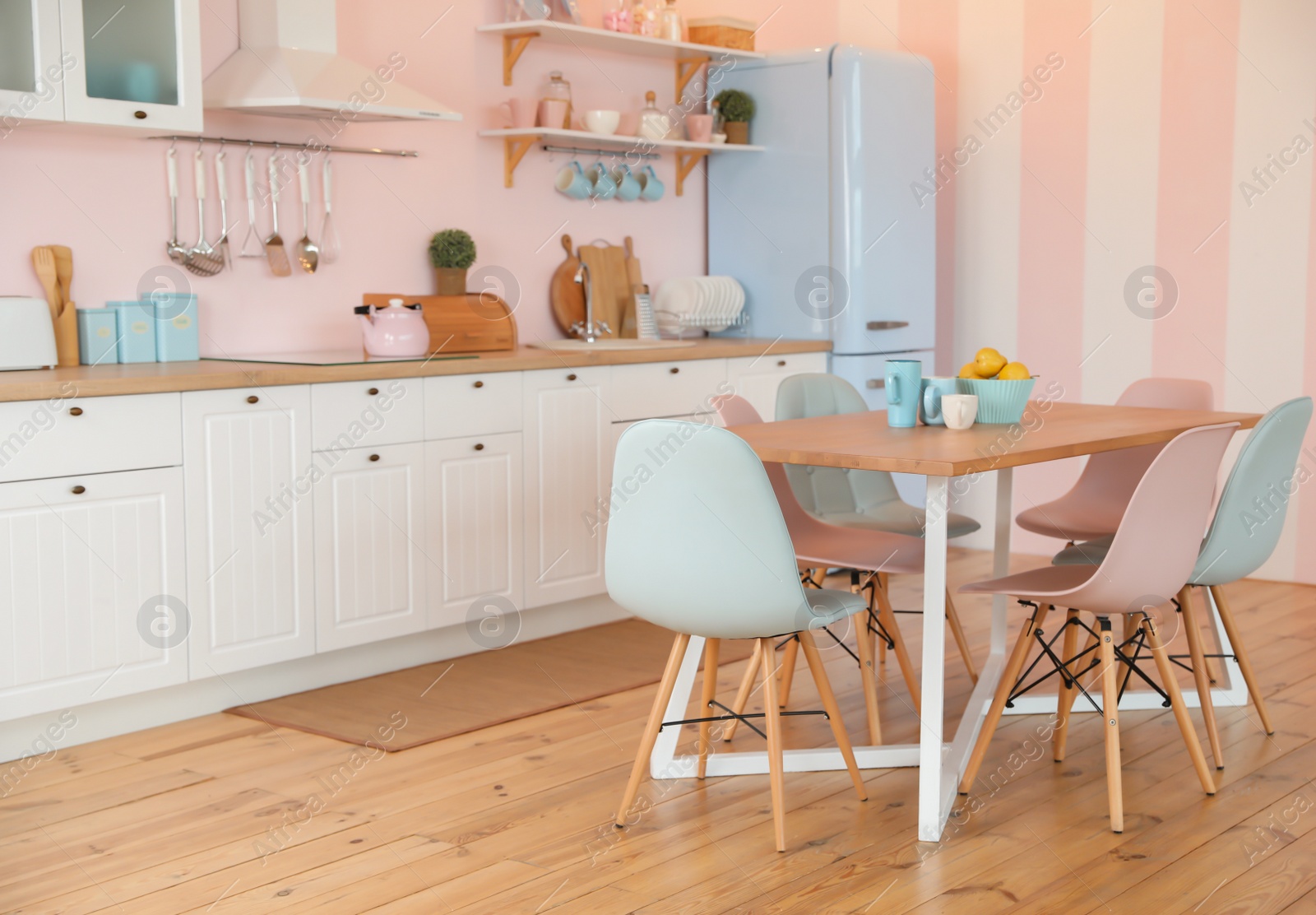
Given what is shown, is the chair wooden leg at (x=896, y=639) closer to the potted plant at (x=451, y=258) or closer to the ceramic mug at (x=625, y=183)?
the potted plant at (x=451, y=258)

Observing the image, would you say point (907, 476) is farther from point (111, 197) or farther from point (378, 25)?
point (111, 197)

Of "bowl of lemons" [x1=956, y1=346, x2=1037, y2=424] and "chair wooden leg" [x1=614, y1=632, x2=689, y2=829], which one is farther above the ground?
"bowl of lemons" [x1=956, y1=346, x2=1037, y2=424]

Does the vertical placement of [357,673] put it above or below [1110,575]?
below

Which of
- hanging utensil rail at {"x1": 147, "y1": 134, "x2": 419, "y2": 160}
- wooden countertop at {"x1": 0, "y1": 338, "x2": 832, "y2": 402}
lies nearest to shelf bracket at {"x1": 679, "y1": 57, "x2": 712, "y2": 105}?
wooden countertop at {"x1": 0, "y1": 338, "x2": 832, "y2": 402}

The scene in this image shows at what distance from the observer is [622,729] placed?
3.32 metres

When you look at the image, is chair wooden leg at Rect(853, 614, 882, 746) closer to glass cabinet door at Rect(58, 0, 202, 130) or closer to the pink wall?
the pink wall

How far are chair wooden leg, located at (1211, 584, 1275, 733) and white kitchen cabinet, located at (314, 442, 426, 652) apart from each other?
206 cm

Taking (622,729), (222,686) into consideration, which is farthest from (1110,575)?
(222,686)

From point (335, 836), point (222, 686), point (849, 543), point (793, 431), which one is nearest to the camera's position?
point (335, 836)

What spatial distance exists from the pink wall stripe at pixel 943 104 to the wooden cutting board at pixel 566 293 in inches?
68.1

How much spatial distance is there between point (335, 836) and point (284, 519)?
108cm

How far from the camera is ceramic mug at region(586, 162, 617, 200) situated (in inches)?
195

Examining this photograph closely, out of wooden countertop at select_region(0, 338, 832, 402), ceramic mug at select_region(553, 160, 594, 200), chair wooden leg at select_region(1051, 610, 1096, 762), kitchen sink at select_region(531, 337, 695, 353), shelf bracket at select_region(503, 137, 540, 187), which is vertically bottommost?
chair wooden leg at select_region(1051, 610, 1096, 762)

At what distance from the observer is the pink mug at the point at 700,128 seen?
5.17 m
